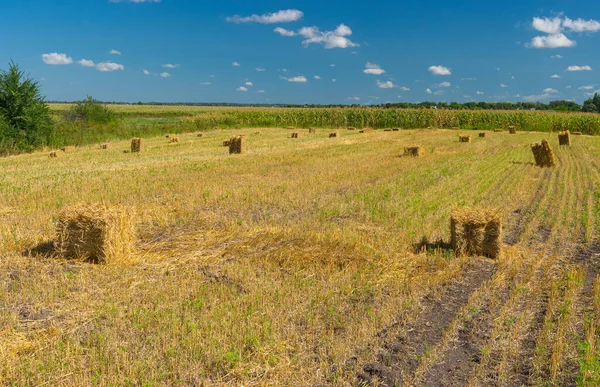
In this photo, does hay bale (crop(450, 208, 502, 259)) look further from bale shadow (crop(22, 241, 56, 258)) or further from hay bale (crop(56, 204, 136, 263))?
bale shadow (crop(22, 241, 56, 258))

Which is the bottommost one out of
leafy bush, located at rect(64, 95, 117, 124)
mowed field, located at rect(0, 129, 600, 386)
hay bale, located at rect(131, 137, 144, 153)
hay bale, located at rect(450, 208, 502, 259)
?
mowed field, located at rect(0, 129, 600, 386)

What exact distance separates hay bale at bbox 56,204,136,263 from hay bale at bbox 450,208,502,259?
628 cm

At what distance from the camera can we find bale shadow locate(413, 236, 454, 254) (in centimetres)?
920

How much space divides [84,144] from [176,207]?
29.9 m

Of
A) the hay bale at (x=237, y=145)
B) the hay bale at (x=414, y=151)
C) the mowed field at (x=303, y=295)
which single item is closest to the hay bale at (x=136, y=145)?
the hay bale at (x=237, y=145)

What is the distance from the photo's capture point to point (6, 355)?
509 centimetres

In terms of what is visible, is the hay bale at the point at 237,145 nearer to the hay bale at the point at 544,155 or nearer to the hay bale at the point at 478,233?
the hay bale at the point at 544,155

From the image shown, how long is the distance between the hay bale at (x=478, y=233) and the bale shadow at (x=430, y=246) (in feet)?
0.95

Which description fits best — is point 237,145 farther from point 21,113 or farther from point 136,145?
point 21,113

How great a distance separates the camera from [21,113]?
35.2 metres

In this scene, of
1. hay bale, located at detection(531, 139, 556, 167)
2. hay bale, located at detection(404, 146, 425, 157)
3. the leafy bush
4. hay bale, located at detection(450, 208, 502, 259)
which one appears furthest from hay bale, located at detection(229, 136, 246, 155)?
the leafy bush

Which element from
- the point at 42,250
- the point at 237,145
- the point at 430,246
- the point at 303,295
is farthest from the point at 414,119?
the point at 303,295

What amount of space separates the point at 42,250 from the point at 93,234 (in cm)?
141

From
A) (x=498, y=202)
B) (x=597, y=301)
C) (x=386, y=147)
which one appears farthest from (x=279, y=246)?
(x=386, y=147)
